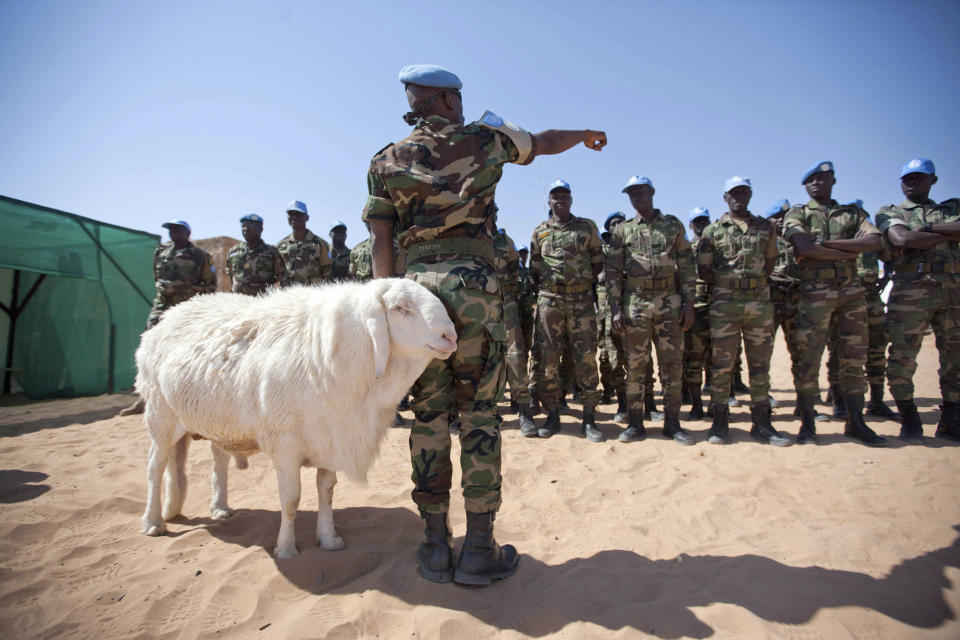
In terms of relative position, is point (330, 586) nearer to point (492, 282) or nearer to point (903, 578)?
point (492, 282)

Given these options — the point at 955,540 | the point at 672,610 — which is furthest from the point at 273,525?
the point at 955,540

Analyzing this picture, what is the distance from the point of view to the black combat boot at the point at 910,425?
5.52 metres

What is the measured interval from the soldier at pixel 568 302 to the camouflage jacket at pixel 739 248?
1.54 m

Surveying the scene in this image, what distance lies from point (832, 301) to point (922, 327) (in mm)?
1126

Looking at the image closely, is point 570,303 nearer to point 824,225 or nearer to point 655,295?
point 655,295

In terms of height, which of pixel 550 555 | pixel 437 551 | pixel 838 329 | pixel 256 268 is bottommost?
pixel 550 555

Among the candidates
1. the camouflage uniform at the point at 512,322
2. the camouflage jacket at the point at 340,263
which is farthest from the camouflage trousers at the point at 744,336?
the camouflage jacket at the point at 340,263

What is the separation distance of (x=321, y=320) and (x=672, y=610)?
8.61 feet

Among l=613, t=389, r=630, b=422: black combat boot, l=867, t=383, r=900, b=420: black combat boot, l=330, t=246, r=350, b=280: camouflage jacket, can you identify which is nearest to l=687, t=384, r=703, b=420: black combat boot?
l=613, t=389, r=630, b=422: black combat boot

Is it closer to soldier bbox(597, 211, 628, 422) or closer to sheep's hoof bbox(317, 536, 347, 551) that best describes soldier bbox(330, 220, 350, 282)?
soldier bbox(597, 211, 628, 422)

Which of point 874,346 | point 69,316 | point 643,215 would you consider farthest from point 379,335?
point 69,316

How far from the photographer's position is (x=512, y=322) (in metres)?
6.92

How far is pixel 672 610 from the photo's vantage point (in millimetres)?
2396

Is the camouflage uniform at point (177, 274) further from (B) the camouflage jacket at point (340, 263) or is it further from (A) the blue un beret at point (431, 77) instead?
(A) the blue un beret at point (431, 77)
